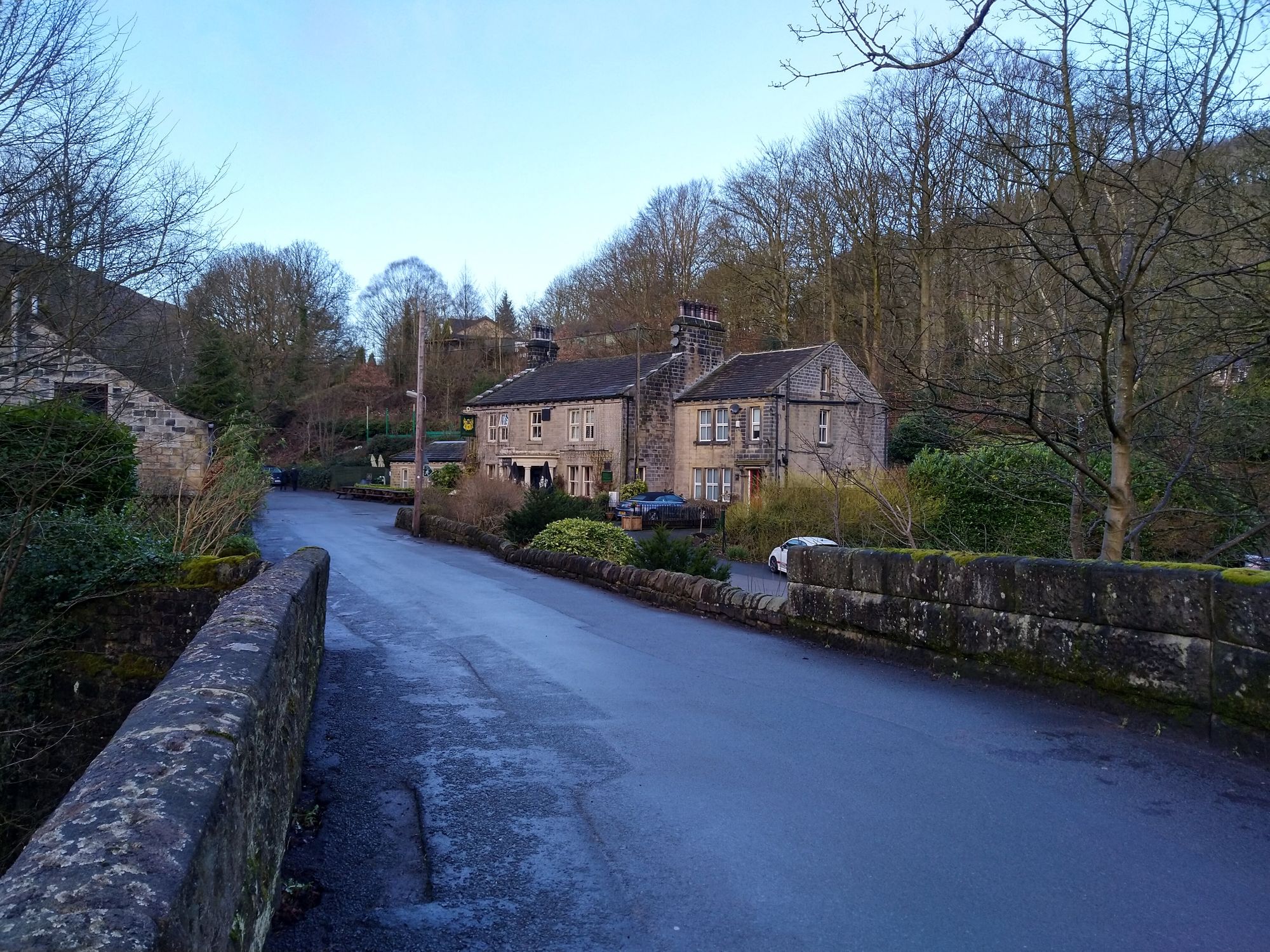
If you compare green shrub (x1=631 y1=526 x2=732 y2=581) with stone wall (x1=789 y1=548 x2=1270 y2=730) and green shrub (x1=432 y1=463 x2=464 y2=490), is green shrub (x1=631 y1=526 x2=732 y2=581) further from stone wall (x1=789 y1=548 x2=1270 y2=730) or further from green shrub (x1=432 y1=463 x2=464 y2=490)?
green shrub (x1=432 y1=463 x2=464 y2=490)

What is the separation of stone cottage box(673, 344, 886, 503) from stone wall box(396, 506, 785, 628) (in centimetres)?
1716

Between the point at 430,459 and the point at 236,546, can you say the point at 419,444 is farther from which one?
the point at 430,459

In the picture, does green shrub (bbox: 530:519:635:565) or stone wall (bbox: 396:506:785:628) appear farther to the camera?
green shrub (bbox: 530:519:635:565)

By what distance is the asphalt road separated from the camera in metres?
3.71

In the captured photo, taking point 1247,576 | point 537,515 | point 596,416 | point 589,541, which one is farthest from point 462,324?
point 1247,576

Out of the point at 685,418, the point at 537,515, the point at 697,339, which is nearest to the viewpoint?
the point at 537,515

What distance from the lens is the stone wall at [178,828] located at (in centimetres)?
202

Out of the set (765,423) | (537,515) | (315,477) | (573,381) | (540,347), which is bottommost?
(537,515)

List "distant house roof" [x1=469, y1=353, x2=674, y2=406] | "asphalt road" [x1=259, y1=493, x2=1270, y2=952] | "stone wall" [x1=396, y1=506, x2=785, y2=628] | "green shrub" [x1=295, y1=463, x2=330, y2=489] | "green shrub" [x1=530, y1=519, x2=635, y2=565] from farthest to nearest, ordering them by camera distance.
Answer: "green shrub" [x1=295, y1=463, x2=330, y2=489], "distant house roof" [x1=469, y1=353, x2=674, y2=406], "green shrub" [x1=530, y1=519, x2=635, y2=565], "stone wall" [x1=396, y1=506, x2=785, y2=628], "asphalt road" [x1=259, y1=493, x2=1270, y2=952]

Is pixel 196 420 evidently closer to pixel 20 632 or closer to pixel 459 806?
pixel 20 632

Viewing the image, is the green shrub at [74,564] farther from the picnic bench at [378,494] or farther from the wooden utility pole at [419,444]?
the picnic bench at [378,494]

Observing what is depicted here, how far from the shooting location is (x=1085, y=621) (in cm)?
659

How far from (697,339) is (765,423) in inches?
295

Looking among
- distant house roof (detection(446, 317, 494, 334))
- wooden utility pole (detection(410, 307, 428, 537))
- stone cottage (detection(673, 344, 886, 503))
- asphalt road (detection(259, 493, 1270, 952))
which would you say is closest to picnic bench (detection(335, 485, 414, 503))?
wooden utility pole (detection(410, 307, 428, 537))
